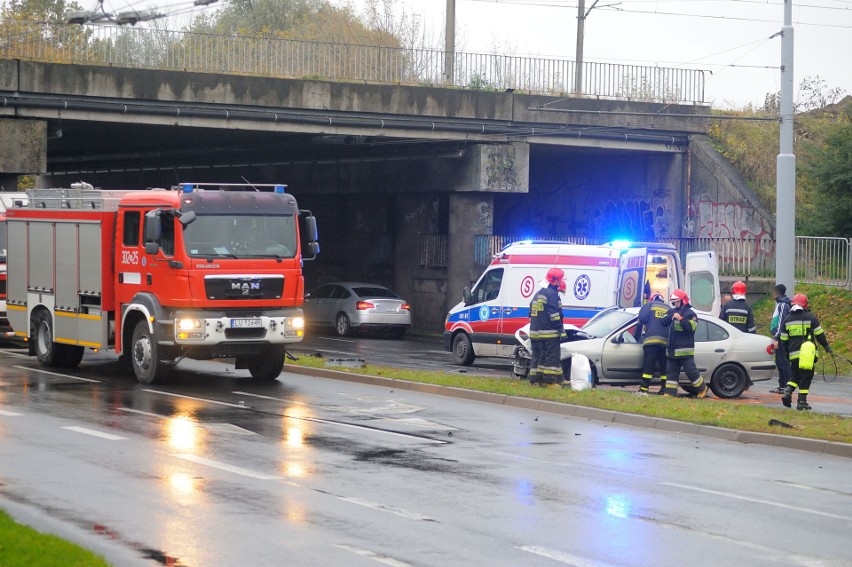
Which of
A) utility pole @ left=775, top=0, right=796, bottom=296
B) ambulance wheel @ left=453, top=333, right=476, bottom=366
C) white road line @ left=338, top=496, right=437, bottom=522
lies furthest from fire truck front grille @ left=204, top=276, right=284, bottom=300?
utility pole @ left=775, top=0, right=796, bottom=296

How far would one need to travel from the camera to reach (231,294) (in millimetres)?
18812

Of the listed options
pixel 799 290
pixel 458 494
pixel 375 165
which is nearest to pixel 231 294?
pixel 458 494

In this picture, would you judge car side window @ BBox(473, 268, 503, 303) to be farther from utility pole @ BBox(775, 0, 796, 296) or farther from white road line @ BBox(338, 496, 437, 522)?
white road line @ BBox(338, 496, 437, 522)

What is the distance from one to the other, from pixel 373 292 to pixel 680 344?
17669 mm

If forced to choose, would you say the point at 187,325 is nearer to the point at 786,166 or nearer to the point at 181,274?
the point at 181,274

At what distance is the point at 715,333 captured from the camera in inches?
792

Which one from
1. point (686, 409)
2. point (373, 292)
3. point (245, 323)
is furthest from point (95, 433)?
point (373, 292)

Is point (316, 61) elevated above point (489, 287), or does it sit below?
above

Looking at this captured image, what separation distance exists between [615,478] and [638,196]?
26213mm

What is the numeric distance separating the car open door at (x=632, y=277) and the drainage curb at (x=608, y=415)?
5.96m

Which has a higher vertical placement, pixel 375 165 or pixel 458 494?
pixel 375 165

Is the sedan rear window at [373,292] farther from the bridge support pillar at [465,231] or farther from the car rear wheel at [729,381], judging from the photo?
the car rear wheel at [729,381]

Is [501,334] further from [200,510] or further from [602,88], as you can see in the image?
[200,510]

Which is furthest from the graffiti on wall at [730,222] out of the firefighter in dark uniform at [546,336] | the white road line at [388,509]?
the white road line at [388,509]
